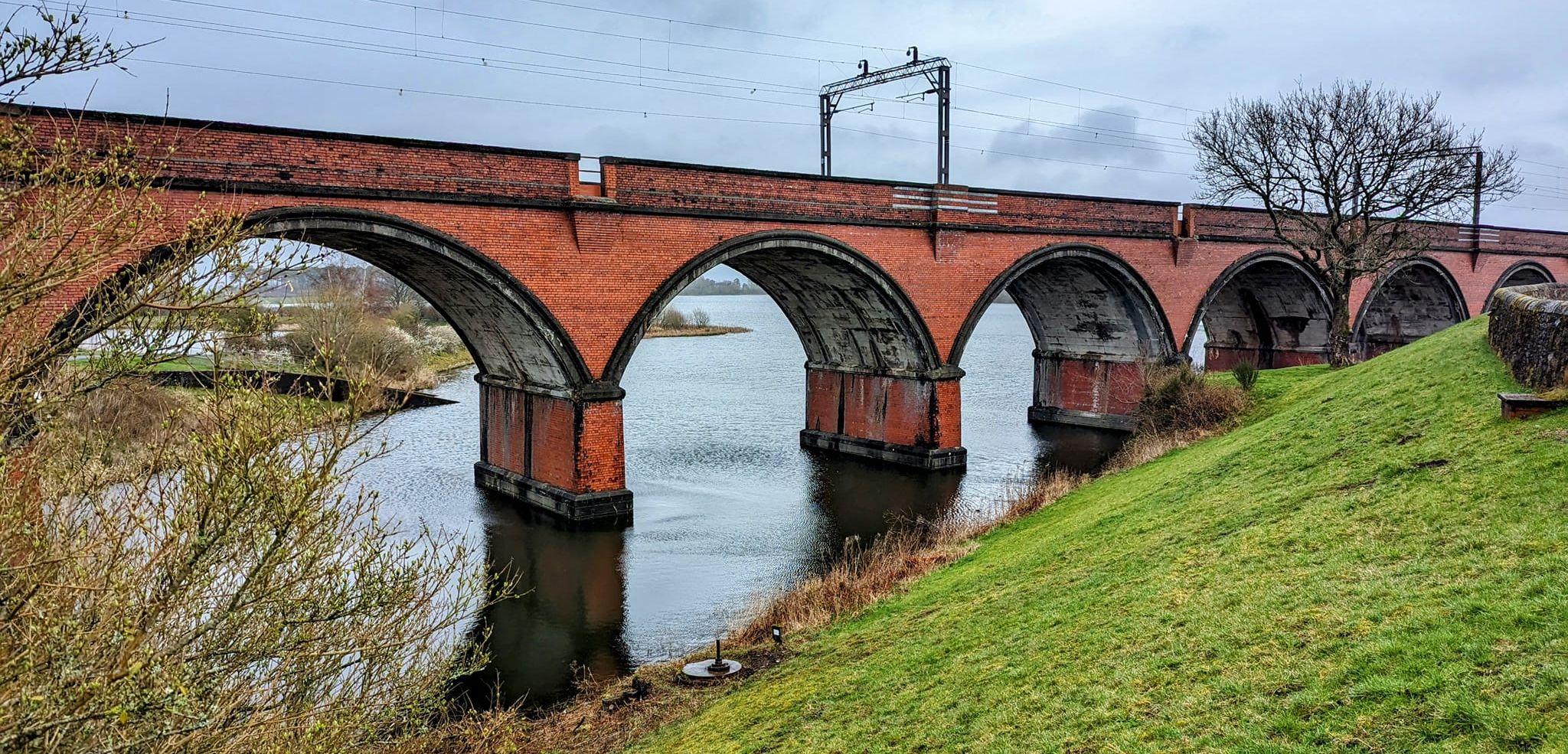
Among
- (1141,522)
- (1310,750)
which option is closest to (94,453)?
(1310,750)

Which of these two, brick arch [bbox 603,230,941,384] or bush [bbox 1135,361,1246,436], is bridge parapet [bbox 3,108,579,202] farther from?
bush [bbox 1135,361,1246,436]

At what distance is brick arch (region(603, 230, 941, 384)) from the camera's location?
2239 centimetres

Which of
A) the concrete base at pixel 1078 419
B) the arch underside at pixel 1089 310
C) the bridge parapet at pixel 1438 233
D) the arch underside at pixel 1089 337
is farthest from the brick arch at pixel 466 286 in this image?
the bridge parapet at pixel 1438 233

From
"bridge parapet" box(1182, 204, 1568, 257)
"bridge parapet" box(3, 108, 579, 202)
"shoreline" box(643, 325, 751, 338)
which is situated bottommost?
"shoreline" box(643, 325, 751, 338)

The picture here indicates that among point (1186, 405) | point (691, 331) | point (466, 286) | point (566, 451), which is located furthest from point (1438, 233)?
point (691, 331)

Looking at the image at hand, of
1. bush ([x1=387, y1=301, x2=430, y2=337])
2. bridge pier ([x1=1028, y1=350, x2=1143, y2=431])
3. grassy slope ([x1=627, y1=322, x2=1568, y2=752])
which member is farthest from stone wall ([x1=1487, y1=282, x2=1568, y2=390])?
bush ([x1=387, y1=301, x2=430, y2=337])

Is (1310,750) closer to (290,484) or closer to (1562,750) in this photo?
(1562,750)

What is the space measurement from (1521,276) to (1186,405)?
36211mm

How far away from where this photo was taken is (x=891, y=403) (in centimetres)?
2825

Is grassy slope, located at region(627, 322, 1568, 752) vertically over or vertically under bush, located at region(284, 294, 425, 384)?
under

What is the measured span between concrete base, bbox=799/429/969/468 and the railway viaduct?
0.25 feet

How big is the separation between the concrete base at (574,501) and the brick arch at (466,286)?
215 centimetres

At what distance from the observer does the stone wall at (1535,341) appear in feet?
37.2

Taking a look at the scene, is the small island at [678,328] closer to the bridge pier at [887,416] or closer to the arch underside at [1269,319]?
the arch underside at [1269,319]
